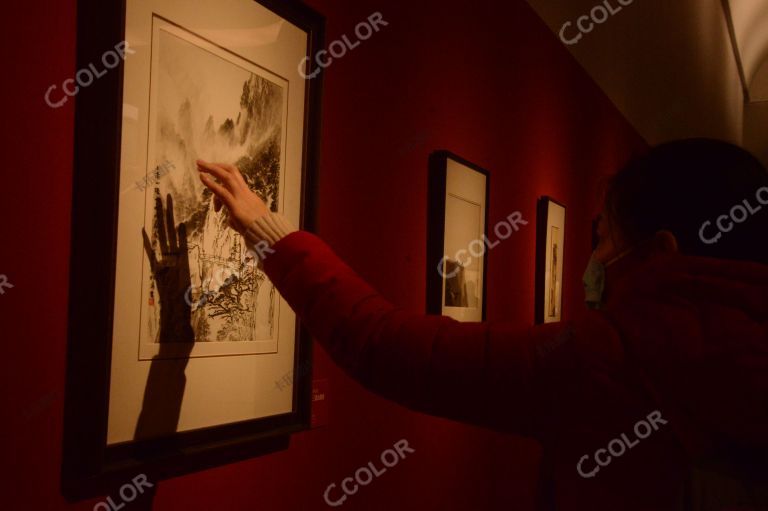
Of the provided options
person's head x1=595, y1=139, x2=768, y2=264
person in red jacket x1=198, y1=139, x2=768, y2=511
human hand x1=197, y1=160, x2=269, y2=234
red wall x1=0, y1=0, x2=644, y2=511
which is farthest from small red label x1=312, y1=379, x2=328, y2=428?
person's head x1=595, y1=139, x2=768, y2=264

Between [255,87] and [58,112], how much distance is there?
51 cm

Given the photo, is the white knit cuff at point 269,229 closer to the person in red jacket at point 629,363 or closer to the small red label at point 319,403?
the person in red jacket at point 629,363

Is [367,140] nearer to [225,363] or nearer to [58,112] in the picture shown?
[225,363]

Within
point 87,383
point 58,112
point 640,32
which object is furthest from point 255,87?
point 640,32

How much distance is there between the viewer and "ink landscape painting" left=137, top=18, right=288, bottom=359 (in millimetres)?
1271

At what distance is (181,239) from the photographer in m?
1.33

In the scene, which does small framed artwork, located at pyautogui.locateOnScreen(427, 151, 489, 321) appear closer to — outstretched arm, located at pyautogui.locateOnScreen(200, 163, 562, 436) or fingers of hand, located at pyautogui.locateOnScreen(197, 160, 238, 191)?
fingers of hand, located at pyautogui.locateOnScreen(197, 160, 238, 191)

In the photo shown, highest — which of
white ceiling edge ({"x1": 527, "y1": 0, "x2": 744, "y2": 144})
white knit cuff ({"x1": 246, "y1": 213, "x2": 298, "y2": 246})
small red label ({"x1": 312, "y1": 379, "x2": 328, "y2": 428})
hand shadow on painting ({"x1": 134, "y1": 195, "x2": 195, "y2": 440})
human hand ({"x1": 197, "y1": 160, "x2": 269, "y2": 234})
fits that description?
white ceiling edge ({"x1": 527, "y1": 0, "x2": 744, "y2": 144})

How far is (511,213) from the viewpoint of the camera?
334 cm

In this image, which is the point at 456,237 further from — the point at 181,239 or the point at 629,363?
the point at 629,363

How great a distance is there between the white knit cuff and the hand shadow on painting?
23 cm

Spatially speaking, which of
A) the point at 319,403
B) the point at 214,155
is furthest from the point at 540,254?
the point at 214,155

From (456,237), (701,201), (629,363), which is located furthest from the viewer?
(456,237)

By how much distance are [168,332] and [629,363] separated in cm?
85
